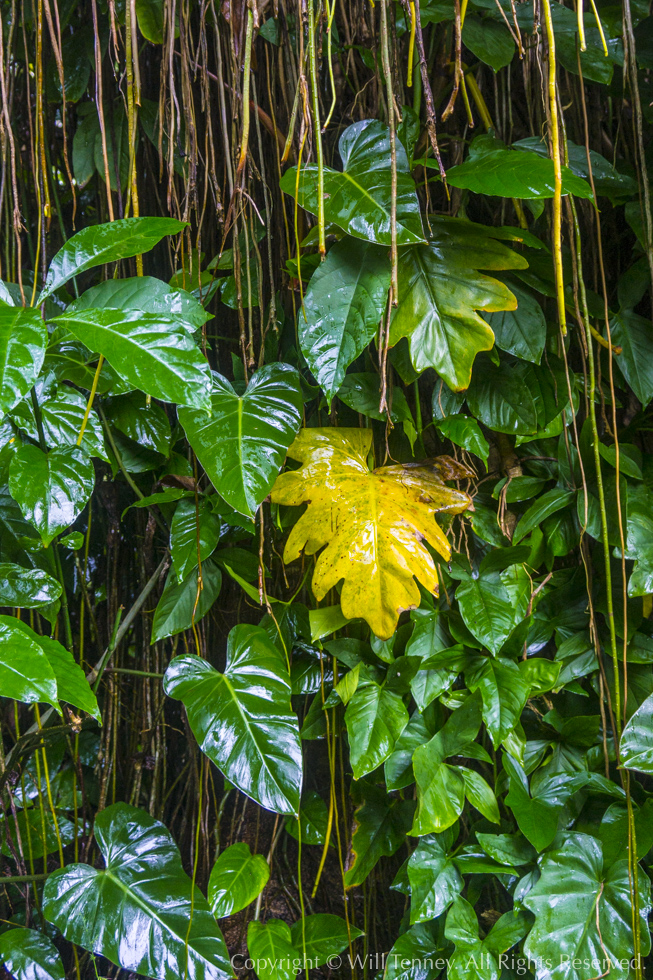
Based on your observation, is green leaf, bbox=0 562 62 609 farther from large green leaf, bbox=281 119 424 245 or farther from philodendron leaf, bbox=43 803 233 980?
large green leaf, bbox=281 119 424 245

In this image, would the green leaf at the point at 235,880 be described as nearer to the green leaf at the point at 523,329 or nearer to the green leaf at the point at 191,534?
the green leaf at the point at 191,534

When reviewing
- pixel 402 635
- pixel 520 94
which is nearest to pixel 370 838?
pixel 402 635

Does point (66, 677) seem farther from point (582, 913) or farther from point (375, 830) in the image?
point (582, 913)

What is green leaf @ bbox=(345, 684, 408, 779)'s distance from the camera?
→ 91 cm

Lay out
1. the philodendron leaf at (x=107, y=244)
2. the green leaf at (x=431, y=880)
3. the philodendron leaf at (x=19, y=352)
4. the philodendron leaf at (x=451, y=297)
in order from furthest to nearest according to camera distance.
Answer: the green leaf at (x=431, y=880)
the philodendron leaf at (x=451, y=297)
the philodendron leaf at (x=107, y=244)
the philodendron leaf at (x=19, y=352)

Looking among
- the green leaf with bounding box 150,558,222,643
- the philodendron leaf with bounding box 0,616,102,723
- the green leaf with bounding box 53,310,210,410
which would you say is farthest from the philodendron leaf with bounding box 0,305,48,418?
the green leaf with bounding box 150,558,222,643

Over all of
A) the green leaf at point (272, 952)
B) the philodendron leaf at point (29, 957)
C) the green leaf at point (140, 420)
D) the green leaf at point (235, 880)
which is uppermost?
the green leaf at point (140, 420)

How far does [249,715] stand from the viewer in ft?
2.79

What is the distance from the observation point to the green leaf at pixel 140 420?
3.15ft

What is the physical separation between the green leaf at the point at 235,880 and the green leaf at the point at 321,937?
0.50ft

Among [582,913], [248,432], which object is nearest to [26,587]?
[248,432]

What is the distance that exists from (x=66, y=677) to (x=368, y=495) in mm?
483

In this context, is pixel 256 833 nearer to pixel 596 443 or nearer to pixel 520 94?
pixel 596 443

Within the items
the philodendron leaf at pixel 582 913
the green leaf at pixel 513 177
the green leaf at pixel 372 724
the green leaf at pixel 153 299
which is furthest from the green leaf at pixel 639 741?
the green leaf at pixel 153 299
